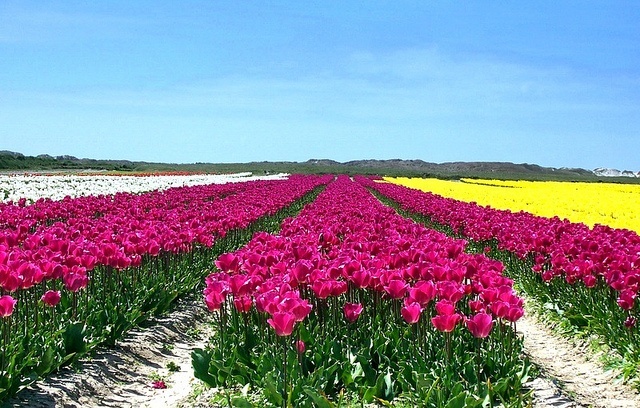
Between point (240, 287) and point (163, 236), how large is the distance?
11.1ft

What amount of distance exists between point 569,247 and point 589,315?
97cm

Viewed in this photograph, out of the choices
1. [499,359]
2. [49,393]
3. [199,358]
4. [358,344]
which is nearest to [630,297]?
[499,359]

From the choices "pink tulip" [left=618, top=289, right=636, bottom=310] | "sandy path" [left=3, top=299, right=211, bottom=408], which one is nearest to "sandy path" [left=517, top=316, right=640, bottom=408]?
"pink tulip" [left=618, top=289, right=636, bottom=310]

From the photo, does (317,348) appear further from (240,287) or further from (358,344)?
(240,287)

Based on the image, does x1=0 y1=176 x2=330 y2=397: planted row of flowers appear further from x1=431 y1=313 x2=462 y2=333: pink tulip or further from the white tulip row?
the white tulip row

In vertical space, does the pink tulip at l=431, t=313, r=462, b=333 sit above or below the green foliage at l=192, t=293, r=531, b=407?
above

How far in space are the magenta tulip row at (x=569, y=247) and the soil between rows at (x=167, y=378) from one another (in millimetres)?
807

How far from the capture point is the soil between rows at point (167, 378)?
4.93 m

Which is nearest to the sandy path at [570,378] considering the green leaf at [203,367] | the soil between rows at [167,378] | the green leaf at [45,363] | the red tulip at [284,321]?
the soil between rows at [167,378]

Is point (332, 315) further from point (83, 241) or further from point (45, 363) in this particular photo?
point (83, 241)

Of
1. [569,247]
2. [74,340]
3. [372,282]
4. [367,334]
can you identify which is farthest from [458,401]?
[569,247]

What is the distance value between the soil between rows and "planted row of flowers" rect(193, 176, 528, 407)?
379 mm

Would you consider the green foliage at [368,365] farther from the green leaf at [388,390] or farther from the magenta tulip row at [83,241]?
the magenta tulip row at [83,241]

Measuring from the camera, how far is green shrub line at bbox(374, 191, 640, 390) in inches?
228
